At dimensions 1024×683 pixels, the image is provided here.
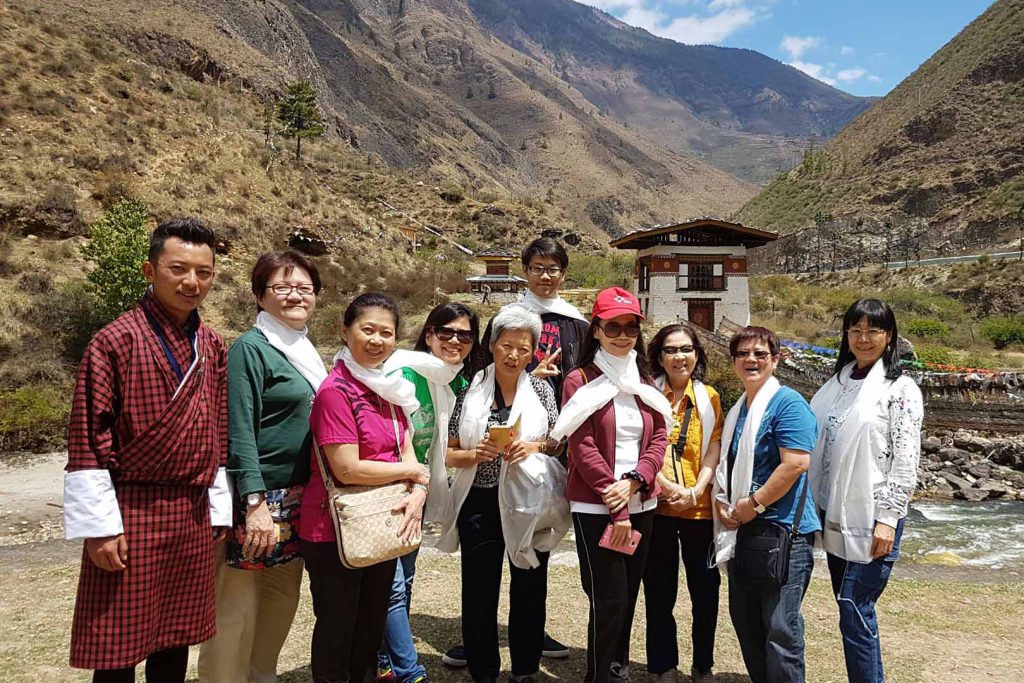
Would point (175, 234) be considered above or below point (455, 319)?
above

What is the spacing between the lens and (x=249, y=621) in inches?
110

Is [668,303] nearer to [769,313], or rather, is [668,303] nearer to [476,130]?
[769,313]

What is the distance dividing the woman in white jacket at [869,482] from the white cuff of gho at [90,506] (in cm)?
305

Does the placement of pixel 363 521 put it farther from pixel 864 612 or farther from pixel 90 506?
pixel 864 612

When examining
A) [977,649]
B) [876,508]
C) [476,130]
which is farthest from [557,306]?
[476,130]

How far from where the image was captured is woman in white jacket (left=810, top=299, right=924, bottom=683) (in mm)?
2811

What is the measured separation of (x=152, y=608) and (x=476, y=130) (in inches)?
4603

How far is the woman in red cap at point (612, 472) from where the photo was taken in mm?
2932

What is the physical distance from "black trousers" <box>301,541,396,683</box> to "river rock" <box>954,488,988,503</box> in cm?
1514

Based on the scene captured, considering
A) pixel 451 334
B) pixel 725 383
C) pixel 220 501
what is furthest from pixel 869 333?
pixel 725 383

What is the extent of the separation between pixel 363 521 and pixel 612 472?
1193 mm

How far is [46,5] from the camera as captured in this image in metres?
48.2

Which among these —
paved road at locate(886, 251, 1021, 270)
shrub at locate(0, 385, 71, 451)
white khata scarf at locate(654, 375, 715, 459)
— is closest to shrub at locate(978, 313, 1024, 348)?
paved road at locate(886, 251, 1021, 270)

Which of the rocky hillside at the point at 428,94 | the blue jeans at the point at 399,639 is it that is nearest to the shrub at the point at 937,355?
the blue jeans at the point at 399,639
